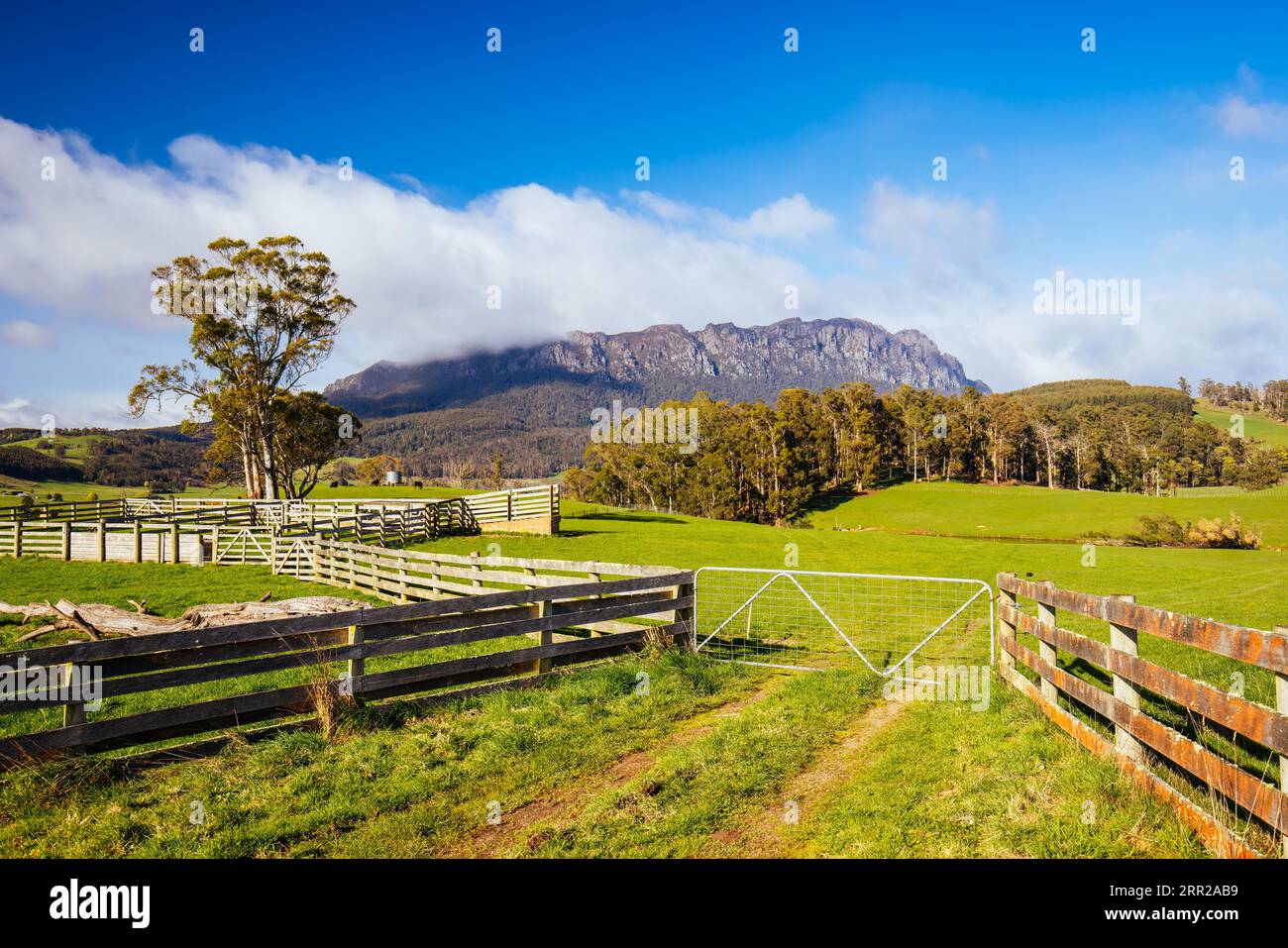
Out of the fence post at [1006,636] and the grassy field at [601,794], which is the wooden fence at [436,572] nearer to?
the grassy field at [601,794]

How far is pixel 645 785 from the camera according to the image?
5586 millimetres

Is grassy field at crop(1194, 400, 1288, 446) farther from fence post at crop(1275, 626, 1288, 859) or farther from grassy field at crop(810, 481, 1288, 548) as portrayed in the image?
fence post at crop(1275, 626, 1288, 859)

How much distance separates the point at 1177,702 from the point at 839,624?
9.59 m

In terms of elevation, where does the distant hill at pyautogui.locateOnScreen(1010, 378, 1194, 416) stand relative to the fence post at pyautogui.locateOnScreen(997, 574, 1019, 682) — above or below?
above

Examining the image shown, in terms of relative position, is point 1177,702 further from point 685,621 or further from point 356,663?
point 356,663

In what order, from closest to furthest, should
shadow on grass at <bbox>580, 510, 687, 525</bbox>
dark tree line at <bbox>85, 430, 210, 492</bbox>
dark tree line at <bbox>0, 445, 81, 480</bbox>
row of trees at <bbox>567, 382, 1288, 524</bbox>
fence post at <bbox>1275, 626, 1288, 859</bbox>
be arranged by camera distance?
1. fence post at <bbox>1275, 626, 1288, 859</bbox>
2. shadow on grass at <bbox>580, 510, 687, 525</bbox>
3. row of trees at <bbox>567, 382, 1288, 524</bbox>
4. dark tree line at <bbox>0, 445, 81, 480</bbox>
5. dark tree line at <bbox>85, 430, 210, 492</bbox>

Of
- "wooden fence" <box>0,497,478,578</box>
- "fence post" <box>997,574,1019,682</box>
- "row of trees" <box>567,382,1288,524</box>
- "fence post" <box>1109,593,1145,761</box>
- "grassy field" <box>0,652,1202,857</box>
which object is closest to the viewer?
"grassy field" <box>0,652,1202,857</box>

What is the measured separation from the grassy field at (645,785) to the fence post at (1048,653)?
27 centimetres

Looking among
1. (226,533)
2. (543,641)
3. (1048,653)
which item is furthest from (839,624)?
(226,533)

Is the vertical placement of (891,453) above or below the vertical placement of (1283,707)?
above

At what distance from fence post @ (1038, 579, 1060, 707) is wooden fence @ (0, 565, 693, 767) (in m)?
4.89

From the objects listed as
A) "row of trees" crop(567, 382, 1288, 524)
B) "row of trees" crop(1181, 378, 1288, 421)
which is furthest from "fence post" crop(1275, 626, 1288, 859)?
"row of trees" crop(1181, 378, 1288, 421)

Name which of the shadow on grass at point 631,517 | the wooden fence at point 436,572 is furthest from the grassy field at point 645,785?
the shadow on grass at point 631,517

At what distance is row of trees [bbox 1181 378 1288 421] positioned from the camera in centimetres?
16538
